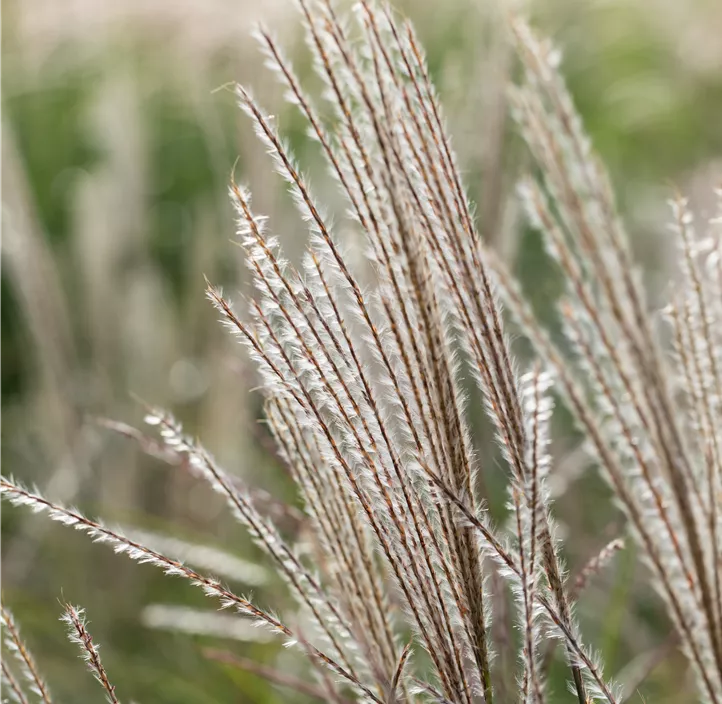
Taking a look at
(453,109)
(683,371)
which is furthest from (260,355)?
(453,109)

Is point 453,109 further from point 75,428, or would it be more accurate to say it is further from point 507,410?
point 507,410

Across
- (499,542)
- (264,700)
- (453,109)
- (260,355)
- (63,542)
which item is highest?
(453,109)

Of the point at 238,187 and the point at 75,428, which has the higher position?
the point at 238,187

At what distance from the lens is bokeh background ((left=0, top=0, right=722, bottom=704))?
1.50 meters

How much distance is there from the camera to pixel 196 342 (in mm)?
2281

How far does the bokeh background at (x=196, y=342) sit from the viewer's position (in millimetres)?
1503

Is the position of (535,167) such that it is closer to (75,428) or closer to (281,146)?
(75,428)

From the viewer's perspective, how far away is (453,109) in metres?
1.83

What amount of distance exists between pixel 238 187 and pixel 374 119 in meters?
0.09

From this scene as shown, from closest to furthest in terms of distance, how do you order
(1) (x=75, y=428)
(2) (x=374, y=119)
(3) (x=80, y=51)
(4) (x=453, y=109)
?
(2) (x=374, y=119) → (4) (x=453, y=109) → (1) (x=75, y=428) → (3) (x=80, y=51)

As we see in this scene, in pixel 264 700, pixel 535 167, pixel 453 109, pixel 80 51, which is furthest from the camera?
pixel 80 51

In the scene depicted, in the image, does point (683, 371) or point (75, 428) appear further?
point (75, 428)

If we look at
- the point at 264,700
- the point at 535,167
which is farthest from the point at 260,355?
the point at 535,167

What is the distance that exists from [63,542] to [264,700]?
966 millimetres
